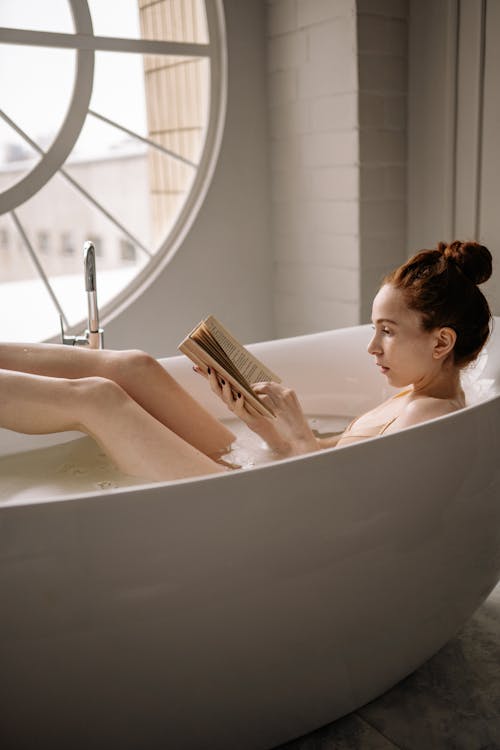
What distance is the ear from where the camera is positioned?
66.4 inches

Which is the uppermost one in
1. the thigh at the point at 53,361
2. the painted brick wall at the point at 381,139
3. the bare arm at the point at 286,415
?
the painted brick wall at the point at 381,139

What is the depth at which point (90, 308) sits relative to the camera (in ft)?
7.11

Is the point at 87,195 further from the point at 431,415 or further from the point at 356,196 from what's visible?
the point at 431,415

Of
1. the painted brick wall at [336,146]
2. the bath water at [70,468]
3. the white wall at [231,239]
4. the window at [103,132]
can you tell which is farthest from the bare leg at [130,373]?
the painted brick wall at [336,146]

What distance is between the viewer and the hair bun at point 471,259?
1.70 metres

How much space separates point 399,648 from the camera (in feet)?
4.77

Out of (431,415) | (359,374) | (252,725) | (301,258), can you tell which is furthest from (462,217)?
(252,725)

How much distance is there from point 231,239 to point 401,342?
188 centimetres

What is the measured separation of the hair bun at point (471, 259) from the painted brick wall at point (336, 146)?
1.52 metres

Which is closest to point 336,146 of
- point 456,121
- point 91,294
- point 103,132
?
point 456,121

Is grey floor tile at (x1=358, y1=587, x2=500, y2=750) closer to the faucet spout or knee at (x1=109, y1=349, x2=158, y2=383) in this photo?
knee at (x1=109, y1=349, x2=158, y2=383)

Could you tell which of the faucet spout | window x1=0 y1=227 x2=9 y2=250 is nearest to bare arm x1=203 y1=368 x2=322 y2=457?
the faucet spout

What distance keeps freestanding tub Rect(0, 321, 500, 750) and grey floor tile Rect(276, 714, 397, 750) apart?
0.03 m

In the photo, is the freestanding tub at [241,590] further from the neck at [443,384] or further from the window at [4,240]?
the window at [4,240]
